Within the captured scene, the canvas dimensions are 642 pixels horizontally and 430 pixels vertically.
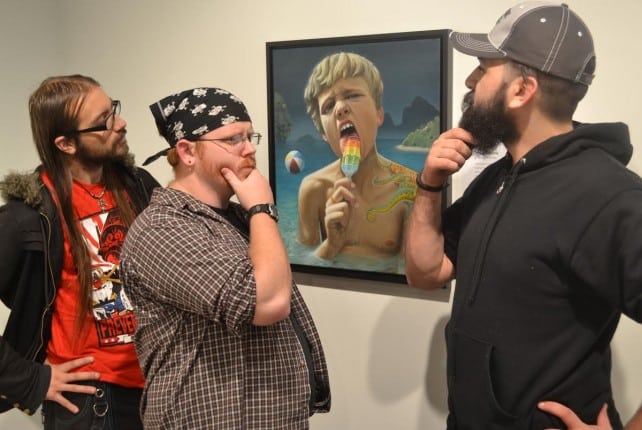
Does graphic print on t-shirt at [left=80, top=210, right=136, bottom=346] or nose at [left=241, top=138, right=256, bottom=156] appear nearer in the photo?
nose at [left=241, top=138, right=256, bottom=156]

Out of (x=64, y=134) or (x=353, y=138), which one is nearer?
(x=64, y=134)

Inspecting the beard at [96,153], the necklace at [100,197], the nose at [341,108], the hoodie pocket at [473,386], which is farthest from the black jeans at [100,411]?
the nose at [341,108]

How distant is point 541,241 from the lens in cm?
100

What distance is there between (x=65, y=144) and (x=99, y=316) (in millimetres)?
461

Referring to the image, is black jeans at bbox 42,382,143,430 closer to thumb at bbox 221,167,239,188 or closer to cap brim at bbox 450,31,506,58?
thumb at bbox 221,167,239,188

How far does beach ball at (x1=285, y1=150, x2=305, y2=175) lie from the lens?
1.74 meters

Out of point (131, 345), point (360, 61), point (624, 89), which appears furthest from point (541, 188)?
point (131, 345)

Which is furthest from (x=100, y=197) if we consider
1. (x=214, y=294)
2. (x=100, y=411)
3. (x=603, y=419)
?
(x=603, y=419)

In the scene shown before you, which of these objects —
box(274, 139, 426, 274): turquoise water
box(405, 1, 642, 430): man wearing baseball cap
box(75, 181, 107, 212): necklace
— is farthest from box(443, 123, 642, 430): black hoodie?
box(75, 181, 107, 212): necklace

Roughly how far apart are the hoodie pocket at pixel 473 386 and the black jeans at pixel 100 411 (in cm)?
84

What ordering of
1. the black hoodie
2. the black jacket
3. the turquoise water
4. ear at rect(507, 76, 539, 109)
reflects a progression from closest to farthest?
1. the black hoodie
2. ear at rect(507, 76, 539, 109)
3. the black jacket
4. the turquoise water

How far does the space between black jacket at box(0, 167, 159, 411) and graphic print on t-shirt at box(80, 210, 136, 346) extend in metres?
0.09

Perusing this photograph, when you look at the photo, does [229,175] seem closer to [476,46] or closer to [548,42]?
[476,46]

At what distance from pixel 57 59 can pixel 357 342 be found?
1.71 metres
